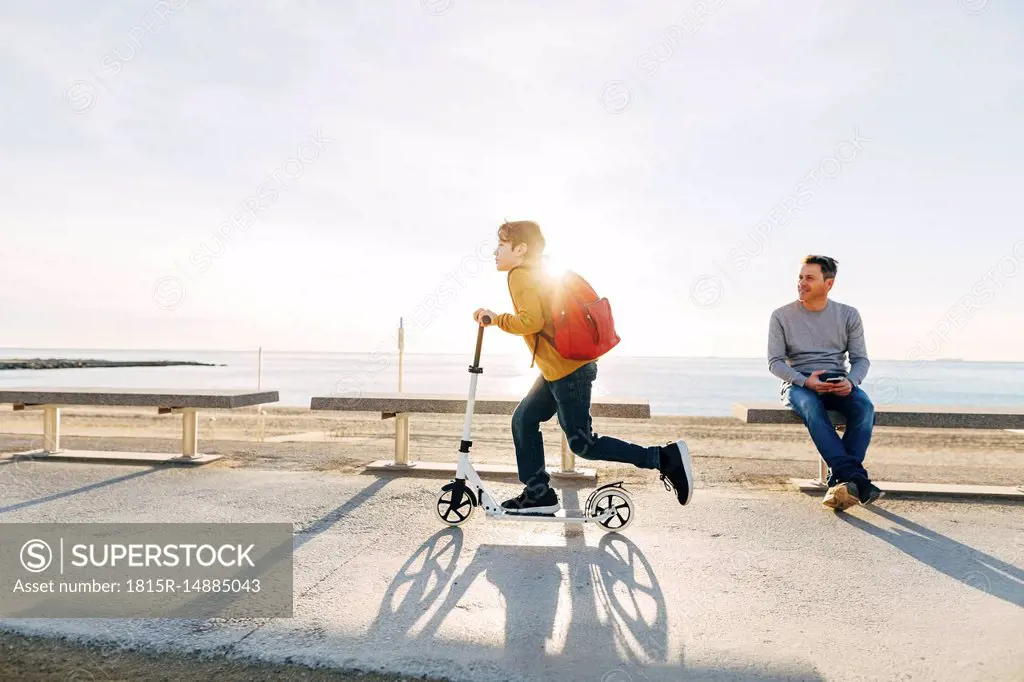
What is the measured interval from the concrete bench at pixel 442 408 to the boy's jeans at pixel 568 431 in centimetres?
91

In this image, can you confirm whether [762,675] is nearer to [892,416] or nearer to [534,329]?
[534,329]

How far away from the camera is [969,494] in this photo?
4.85m

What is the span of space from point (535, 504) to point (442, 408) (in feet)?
5.05

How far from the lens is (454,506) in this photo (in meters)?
3.89

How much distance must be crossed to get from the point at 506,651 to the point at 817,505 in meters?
3.08

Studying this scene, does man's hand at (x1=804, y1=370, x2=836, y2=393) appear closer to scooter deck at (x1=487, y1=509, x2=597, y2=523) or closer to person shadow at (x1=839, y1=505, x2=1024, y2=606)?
person shadow at (x1=839, y1=505, x2=1024, y2=606)

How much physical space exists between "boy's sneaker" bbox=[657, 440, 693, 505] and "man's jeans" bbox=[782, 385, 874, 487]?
1037 mm

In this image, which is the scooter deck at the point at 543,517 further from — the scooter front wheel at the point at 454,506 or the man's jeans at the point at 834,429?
the man's jeans at the point at 834,429

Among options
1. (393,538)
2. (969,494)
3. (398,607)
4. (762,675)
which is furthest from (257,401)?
(969,494)

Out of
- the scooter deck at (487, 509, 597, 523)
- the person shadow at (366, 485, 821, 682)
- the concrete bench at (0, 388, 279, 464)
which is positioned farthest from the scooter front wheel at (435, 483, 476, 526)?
the concrete bench at (0, 388, 279, 464)

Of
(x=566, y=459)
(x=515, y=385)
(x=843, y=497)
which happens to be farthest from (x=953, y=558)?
(x=515, y=385)

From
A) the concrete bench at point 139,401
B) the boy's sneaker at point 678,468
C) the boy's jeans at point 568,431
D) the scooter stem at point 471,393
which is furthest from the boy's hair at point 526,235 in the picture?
the concrete bench at point 139,401

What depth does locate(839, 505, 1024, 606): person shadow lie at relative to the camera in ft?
9.86

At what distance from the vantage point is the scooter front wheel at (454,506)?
3.88 m
